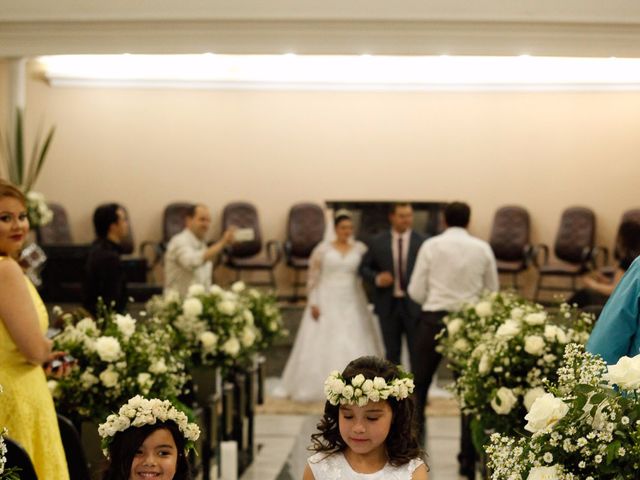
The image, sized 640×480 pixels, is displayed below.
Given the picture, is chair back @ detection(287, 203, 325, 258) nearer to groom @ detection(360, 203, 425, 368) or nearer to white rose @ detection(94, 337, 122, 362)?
groom @ detection(360, 203, 425, 368)

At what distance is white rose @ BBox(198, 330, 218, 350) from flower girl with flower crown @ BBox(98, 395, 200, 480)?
13.0ft

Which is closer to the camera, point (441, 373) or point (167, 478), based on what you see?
point (167, 478)

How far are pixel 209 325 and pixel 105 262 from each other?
2.68ft

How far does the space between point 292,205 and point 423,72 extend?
2.39m

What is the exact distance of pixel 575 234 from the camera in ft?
45.3

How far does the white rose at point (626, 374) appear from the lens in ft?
7.95

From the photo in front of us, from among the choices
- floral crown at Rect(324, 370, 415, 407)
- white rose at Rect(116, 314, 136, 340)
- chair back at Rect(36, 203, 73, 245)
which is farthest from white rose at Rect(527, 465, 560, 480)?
chair back at Rect(36, 203, 73, 245)

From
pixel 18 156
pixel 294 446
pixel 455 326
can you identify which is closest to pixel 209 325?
pixel 294 446

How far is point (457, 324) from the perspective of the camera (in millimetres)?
6754

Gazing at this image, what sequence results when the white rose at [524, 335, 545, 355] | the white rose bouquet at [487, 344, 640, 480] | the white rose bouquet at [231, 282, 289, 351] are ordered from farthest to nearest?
1. the white rose bouquet at [231, 282, 289, 351]
2. the white rose at [524, 335, 545, 355]
3. the white rose bouquet at [487, 344, 640, 480]

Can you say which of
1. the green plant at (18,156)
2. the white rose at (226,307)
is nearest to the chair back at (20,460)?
the white rose at (226,307)

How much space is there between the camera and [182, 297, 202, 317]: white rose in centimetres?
733

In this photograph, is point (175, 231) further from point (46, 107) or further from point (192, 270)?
point (192, 270)

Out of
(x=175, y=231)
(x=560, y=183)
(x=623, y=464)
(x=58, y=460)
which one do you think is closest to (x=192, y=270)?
(x=175, y=231)
